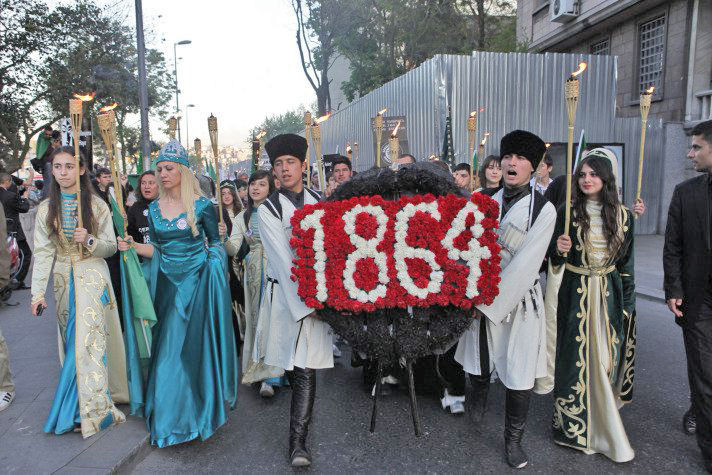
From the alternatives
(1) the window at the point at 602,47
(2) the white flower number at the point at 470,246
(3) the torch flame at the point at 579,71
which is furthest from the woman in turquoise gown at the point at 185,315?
(1) the window at the point at 602,47

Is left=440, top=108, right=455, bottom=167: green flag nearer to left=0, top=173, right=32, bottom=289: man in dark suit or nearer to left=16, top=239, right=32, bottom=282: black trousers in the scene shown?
left=0, top=173, right=32, bottom=289: man in dark suit

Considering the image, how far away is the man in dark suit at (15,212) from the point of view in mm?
8852

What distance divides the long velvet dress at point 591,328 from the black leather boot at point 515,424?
0.44m

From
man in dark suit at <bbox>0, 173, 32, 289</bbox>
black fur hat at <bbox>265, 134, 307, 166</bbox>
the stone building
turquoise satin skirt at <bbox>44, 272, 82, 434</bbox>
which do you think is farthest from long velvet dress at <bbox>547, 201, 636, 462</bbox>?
the stone building

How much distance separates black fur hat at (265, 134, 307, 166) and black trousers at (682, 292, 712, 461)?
115 inches

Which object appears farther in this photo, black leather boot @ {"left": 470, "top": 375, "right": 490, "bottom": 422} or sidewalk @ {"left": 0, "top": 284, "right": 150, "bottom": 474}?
black leather boot @ {"left": 470, "top": 375, "right": 490, "bottom": 422}

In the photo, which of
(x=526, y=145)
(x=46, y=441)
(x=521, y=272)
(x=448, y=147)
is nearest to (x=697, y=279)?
(x=521, y=272)

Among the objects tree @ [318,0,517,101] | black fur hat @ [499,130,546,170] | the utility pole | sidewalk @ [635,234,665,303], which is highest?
tree @ [318,0,517,101]

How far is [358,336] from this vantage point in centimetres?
298

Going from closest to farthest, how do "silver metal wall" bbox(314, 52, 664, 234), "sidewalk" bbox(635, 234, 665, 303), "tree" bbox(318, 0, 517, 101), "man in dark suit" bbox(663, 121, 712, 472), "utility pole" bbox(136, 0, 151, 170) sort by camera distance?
"man in dark suit" bbox(663, 121, 712, 472) < "sidewalk" bbox(635, 234, 665, 303) < "utility pole" bbox(136, 0, 151, 170) < "silver metal wall" bbox(314, 52, 664, 234) < "tree" bbox(318, 0, 517, 101)

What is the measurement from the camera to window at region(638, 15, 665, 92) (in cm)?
1468

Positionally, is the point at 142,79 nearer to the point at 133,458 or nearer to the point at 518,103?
the point at 518,103

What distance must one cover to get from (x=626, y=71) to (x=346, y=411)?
1609 cm

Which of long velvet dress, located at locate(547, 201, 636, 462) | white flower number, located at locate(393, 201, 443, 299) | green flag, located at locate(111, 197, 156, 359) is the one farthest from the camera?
green flag, located at locate(111, 197, 156, 359)
